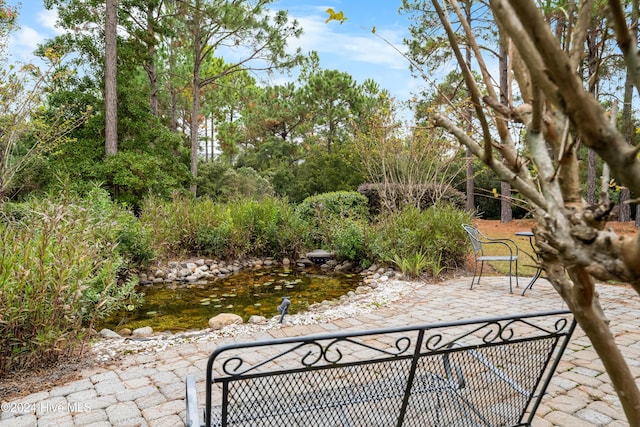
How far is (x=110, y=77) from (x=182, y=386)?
942 cm

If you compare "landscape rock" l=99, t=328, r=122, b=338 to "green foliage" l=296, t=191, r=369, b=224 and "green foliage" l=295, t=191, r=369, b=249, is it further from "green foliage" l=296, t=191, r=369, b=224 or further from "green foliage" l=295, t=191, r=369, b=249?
"green foliage" l=296, t=191, r=369, b=224

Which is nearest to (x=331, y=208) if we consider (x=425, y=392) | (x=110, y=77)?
(x=110, y=77)

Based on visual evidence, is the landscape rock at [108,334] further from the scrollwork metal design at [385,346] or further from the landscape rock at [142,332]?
the scrollwork metal design at [385,346]

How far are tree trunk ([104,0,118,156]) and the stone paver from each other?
322 inches

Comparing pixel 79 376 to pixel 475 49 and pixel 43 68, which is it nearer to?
pixel 475 49

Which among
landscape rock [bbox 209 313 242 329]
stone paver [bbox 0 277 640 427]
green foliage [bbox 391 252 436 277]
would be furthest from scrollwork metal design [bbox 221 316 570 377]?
green foliage [bbox 391 252 436 277]

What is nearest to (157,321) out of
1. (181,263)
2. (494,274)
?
(181,263)

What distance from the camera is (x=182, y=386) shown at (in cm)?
258

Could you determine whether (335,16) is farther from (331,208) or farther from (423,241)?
(331,208)

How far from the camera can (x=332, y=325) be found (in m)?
3.86

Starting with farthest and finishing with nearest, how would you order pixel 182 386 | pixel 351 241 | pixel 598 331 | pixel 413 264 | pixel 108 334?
1. pixel 351 241
2. pixel 413 264
3. pixel 108 334
4. pixel 182 386
5. pixel 598 331

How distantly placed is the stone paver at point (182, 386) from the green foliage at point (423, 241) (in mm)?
1864

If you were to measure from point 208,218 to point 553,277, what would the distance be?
7373mm

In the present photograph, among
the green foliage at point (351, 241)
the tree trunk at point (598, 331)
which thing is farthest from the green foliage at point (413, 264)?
the tree trunk at point (598, 331)
